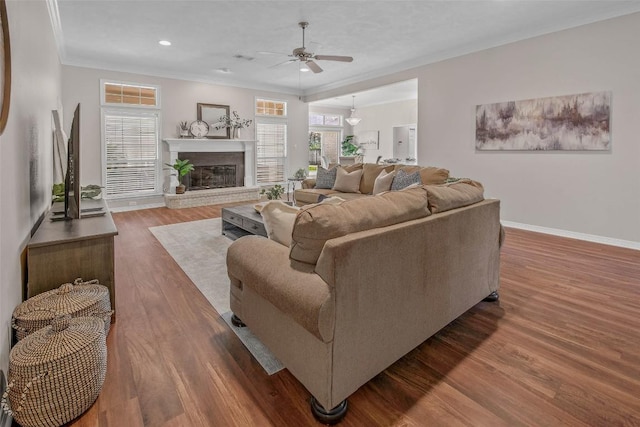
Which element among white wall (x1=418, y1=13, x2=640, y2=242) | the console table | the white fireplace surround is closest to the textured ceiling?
white wall (x1=418, y1=13, x2=640, y2=242)

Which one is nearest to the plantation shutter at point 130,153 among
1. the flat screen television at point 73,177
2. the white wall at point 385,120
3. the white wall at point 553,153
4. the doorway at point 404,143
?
the flat screen television at point 73,177

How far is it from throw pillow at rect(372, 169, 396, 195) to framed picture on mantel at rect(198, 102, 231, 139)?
4.45m

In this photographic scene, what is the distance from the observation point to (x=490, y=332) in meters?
2.29

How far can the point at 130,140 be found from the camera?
271 inches

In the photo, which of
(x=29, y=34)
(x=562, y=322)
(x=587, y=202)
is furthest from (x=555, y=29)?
(x=29, y=34)

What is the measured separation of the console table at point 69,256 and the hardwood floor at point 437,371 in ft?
1.40

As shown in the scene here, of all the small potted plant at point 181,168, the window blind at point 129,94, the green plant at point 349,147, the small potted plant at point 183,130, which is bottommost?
the small potted plant at point 181,168

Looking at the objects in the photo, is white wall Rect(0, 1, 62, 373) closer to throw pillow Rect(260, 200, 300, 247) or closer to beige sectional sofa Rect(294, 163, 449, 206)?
throw pillow Rect(260, 200, 300, 247)

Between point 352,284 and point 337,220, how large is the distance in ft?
0.94

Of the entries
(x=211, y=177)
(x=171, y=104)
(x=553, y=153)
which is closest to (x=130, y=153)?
(x=171, y=104)

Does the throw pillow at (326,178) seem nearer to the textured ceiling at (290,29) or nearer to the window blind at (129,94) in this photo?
the textured ceiling at (290,29)

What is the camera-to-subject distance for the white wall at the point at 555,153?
419 centimetres

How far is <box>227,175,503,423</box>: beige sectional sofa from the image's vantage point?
4.81 feet

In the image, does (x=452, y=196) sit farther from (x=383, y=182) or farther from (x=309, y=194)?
(x=309, y=194)
